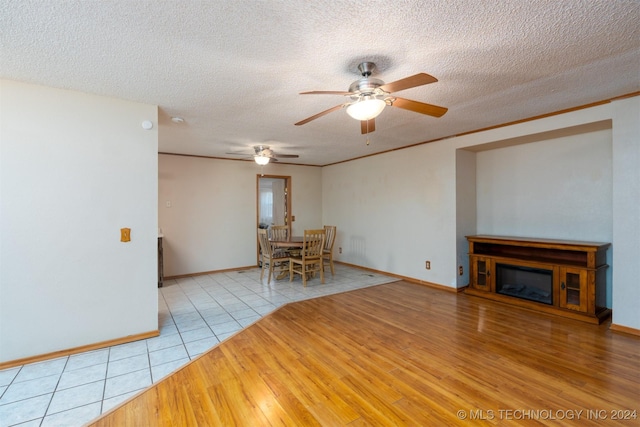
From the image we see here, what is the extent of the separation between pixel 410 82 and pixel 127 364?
3.00m

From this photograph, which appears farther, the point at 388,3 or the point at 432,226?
the point at 432,226

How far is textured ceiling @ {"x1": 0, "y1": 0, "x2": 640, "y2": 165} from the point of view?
60.6 inches

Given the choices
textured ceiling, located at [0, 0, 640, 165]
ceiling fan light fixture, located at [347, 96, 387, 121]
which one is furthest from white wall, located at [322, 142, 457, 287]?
ceiling fan light fixture, located at [347, 96, 387, 121]

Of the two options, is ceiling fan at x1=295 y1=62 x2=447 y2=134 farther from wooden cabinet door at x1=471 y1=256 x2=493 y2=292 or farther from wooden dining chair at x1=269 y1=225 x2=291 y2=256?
wooden dining chair at x1=269 y1=225 x2=291 y2=256

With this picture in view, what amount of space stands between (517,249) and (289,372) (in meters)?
3.56

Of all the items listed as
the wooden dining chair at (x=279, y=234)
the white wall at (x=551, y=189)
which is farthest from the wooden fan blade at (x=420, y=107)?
the wooden dining chair at (x=279, y=234)

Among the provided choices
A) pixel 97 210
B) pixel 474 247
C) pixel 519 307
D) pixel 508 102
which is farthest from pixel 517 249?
pixel 97 210

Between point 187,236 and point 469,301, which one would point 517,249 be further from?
point 187,236

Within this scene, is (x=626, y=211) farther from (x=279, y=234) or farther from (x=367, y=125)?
(x=279, y=234)

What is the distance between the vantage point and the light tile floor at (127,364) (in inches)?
72.0

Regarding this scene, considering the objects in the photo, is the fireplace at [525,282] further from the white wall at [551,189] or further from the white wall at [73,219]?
the white wall at [73,219]

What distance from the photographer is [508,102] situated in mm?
2926

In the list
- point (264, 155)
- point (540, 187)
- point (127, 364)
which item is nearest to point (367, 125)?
point (264, 155)

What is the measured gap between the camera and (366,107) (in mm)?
2059
